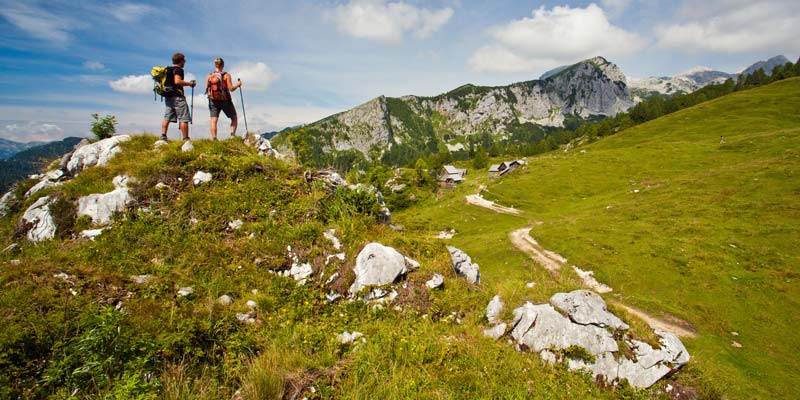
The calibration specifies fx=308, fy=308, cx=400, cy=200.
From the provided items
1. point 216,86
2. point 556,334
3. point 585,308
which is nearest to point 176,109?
point 216,86

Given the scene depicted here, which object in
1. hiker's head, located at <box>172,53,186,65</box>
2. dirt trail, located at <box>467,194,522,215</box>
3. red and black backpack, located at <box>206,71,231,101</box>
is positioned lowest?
dirt trail, located at <box>467,194,522,215</box>

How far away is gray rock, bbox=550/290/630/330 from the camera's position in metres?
7.57

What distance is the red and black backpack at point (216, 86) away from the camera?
13.0 meters

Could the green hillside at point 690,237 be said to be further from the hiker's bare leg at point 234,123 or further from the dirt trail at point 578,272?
the hiker's bare leg at point 234,123

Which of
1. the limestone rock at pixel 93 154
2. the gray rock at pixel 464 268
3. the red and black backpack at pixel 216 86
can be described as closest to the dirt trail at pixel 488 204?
the gray rock at pixel 464 268

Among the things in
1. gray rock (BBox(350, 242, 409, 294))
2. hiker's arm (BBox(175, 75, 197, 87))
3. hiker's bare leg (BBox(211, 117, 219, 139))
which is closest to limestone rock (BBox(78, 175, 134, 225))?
hiker's bare leg (BBox(211, 117, 219, 139))

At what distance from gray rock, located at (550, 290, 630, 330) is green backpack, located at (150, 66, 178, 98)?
15649 millimetres

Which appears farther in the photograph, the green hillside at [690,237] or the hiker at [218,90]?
A: the green hillside at [690,237]

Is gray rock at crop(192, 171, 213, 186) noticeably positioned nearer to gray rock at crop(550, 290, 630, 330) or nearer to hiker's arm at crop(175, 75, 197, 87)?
hiker's arm at crop(175, 75, 197, 87)

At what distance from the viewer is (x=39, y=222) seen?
8859 mm

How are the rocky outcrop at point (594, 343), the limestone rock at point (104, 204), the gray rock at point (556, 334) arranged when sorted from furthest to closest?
the limestone rock at point (104, 204) < the gray rock at point (556, 334) < the rocky outcrop at point (594, 343)

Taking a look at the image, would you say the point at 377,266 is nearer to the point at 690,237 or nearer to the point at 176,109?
the point at 176,109

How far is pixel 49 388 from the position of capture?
4031 millimetres

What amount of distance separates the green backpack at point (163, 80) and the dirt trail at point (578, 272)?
22610 millimetres
